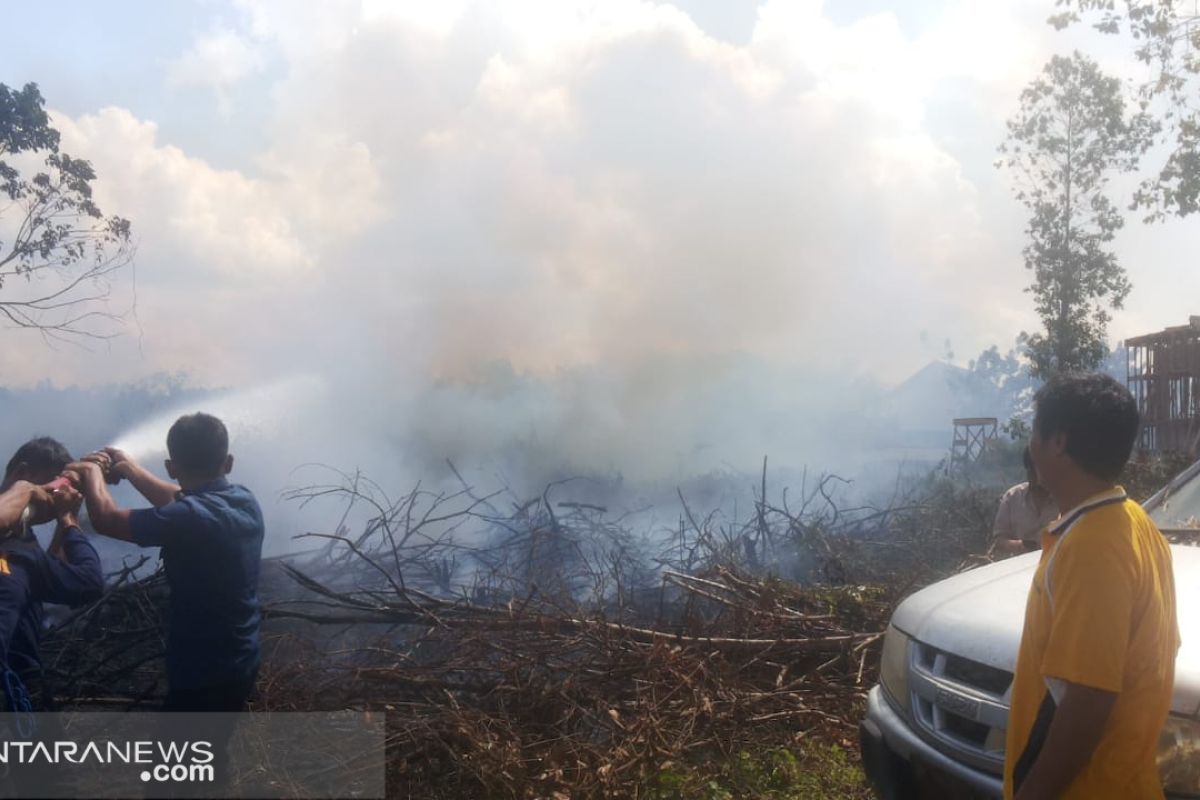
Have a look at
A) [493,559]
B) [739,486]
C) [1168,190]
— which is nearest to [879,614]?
[493,559]

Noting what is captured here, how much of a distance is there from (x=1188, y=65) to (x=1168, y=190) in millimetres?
1840

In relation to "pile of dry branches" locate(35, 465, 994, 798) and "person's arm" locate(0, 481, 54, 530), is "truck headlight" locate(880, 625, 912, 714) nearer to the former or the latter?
"pile of dry branches" locate(35, 465, 994, 798)

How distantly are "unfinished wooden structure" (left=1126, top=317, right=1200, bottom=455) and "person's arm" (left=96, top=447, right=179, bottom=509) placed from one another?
15.7 meters

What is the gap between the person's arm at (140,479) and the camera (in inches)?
139

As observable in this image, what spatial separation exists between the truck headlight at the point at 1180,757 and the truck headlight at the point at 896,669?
855 mm

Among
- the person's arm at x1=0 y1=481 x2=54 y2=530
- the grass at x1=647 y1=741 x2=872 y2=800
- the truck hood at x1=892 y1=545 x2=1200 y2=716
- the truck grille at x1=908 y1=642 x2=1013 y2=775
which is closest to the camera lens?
the truck hood at x1=892 y1=545 x2=1200 y2=716

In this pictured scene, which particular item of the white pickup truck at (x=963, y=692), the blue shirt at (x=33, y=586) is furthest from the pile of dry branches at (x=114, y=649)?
the white pickup truck at (x=963, y=692)

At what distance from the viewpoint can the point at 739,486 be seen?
605 inches

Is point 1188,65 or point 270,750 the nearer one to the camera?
point 270,750

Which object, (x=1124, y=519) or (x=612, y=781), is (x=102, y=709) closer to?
(x=612, y=781)

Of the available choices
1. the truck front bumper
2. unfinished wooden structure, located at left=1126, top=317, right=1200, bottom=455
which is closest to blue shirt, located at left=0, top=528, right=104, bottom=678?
the truck front bumper
